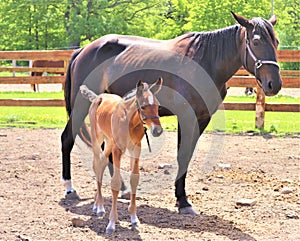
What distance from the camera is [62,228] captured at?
4734mm

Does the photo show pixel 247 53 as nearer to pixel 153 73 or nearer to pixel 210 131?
pixel 153 73

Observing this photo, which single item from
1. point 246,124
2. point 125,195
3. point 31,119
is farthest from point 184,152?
point 31,119

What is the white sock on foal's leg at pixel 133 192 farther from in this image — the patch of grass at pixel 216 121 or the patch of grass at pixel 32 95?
the patch of grass at pixel 32 95

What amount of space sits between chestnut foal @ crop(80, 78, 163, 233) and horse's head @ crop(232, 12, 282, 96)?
1.08 metres

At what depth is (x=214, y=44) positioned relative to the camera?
5445mm

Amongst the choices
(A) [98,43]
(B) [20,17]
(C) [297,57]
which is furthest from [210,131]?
(B) [20,17]

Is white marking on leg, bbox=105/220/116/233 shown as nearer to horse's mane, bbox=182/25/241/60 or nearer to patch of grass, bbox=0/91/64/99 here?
horse's mane, bbox=182/25/241/60

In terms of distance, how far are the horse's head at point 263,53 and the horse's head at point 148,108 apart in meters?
1.19

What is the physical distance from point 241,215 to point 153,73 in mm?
1685

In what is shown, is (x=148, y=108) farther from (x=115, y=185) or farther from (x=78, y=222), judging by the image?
(x=78, y=222)

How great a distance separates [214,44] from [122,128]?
1461mm

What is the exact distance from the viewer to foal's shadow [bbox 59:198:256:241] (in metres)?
4.66

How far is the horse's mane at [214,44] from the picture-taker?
537cm

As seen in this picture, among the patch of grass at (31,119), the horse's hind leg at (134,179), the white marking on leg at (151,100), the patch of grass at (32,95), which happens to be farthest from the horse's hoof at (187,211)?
the patch of grass at (32,95)
